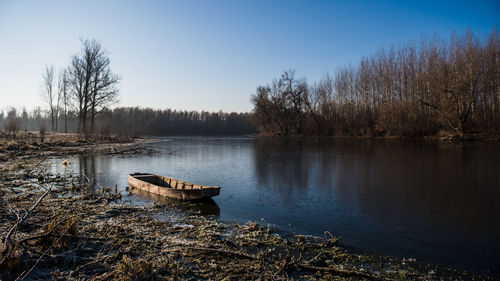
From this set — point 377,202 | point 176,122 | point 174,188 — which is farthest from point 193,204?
point 176,122

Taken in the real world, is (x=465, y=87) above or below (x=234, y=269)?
above

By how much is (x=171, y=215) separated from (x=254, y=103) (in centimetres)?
5892

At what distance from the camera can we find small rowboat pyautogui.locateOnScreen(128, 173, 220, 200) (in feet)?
30.9

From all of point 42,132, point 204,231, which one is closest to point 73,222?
point 204,231

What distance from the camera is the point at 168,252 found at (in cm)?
565

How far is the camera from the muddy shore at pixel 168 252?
4473mm

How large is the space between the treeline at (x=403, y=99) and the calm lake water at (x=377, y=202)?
24009 millimetres

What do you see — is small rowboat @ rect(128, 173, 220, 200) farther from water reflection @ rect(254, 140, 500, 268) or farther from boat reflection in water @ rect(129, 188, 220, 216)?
water reflection @ rect(254, 140, 500, 268)

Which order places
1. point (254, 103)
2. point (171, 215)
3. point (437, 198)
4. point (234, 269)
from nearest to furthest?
point (234, 269)
point (171, 215)
point (437, 198)
point (254, 103)

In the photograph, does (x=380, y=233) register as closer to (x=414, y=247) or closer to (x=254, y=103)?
(x=414, y=247)

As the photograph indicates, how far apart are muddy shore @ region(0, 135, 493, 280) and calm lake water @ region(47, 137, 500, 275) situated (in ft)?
2.52

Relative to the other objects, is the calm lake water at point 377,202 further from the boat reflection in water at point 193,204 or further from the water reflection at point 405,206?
the boat reflection in water at point 193,204

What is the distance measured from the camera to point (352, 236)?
23.4 ft

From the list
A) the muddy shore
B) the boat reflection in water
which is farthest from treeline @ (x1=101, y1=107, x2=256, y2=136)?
the muddy shore
